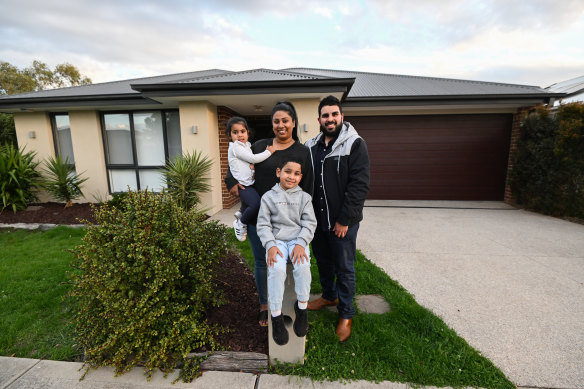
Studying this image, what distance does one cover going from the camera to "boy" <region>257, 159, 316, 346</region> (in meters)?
1.68

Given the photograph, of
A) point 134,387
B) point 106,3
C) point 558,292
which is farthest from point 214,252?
point 106,3

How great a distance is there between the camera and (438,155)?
7.39 metres

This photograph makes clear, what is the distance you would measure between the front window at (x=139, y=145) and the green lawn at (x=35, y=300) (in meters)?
2.82

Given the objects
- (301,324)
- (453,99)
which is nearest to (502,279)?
(301,324)

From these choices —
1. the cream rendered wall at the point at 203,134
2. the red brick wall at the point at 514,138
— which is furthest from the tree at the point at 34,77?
the red brick wall at the point at 514,138

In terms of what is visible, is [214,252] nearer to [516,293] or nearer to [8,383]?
[8,383]

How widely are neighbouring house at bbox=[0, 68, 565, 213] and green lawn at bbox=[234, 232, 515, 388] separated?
4265 mm

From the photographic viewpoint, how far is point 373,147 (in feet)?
24.7

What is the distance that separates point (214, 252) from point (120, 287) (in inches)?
27.5

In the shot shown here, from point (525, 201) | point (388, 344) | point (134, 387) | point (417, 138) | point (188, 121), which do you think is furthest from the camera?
point (417, 138)

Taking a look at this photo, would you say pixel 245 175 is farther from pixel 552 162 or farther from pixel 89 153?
pixel 552 162

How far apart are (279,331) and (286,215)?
0.78 m

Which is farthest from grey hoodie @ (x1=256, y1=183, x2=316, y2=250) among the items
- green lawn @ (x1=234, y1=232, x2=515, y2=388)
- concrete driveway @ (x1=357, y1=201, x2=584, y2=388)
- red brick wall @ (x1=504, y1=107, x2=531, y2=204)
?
red brick wall @ (x1=504, y1=107, x2=531, y2=204)

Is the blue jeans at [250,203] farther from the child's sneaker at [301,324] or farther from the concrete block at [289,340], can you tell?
the child's sneaker at [301,324]
